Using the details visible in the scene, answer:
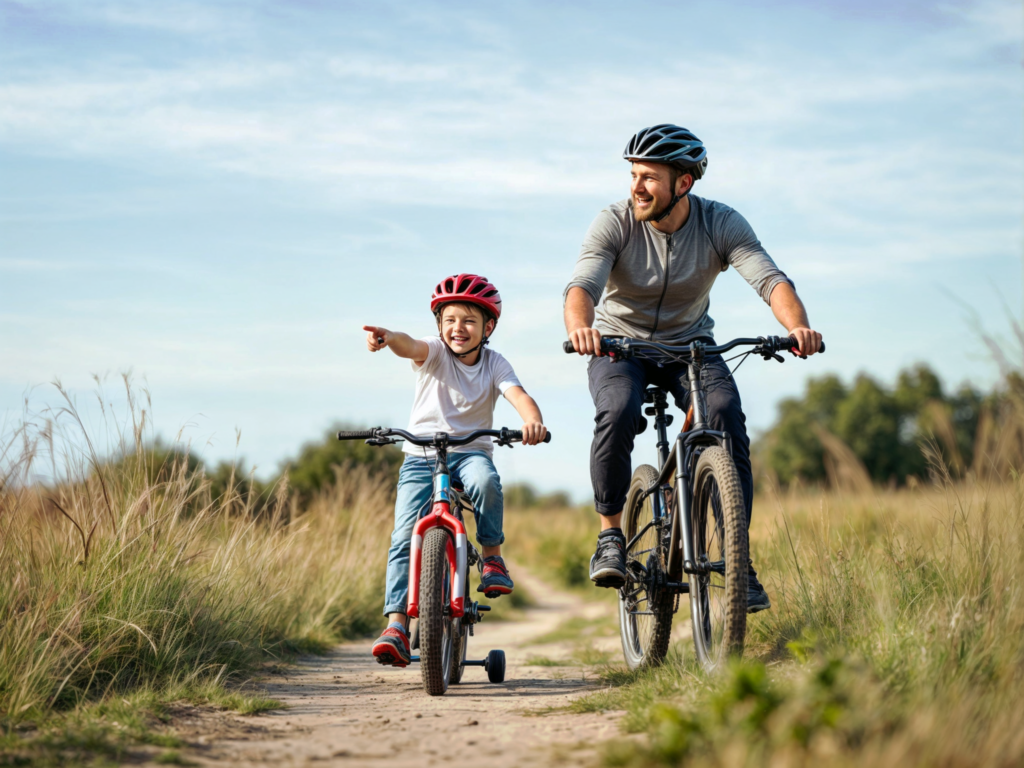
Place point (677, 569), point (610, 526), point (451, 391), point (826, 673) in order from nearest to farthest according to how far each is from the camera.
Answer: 1. point (826, 673)
2. point (677, 569)
3. point (610, 526)
4. point (451, 391)

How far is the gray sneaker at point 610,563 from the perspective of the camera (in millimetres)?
4707

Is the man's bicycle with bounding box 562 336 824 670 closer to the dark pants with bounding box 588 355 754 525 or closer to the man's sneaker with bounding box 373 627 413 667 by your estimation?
the dark pants with bounding box 588 355 754 525

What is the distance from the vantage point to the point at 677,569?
458 centimetres

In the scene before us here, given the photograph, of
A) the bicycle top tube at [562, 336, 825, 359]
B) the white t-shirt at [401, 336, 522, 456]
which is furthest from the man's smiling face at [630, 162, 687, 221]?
the white t-shirt at [401, 336, 522, 456]

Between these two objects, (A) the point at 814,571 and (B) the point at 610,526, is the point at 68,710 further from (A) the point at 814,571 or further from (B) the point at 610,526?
(A) the point at 814,571

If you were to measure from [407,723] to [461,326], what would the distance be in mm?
2404

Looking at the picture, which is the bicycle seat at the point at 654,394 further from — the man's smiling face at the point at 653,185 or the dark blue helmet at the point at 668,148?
the dark blue helmet at the point at 668,148

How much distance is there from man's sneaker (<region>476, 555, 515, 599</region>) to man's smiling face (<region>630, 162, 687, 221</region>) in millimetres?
2041

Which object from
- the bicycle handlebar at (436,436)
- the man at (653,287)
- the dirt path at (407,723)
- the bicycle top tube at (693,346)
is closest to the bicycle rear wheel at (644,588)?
the man at (653,287)

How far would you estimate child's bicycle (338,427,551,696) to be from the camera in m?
4.55

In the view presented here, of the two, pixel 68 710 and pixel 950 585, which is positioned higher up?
pixel 950 585

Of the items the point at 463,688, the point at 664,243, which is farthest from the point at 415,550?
the point at 664,243

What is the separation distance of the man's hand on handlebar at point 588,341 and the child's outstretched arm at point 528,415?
804 millimetres

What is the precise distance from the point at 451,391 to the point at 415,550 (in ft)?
3.43
